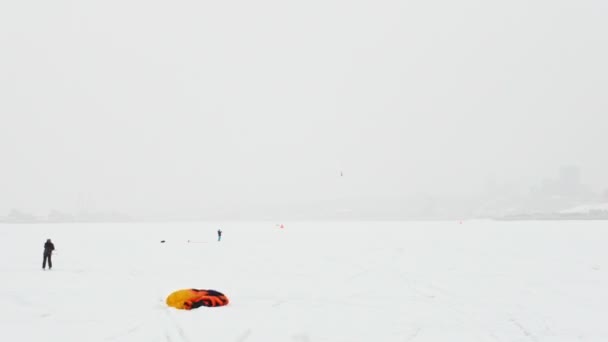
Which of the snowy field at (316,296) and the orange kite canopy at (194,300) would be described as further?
the orange kite canopy at (194,300)

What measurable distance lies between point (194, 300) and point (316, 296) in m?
3.61

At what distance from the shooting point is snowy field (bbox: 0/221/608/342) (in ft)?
31.1

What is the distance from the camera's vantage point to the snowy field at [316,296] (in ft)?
31.1

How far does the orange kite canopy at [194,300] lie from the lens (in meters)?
11.2

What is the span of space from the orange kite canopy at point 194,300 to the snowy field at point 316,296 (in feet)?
0.65

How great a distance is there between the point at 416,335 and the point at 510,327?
2253 millimetres

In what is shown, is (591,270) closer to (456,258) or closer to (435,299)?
(456,258)

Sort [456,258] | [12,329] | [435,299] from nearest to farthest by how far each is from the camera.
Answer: [12,329] < [435,299] < [456,258]

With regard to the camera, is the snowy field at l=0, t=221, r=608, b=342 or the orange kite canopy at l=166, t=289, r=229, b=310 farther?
the orange kite canopy at l=166, t=289, r=229, b=310

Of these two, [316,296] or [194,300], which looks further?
[316,296]

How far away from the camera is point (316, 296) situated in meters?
13.1

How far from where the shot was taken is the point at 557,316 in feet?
35.3

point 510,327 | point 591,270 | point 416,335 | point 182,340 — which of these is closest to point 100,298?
point 182,340

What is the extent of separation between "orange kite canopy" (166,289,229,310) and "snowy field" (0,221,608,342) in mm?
199
